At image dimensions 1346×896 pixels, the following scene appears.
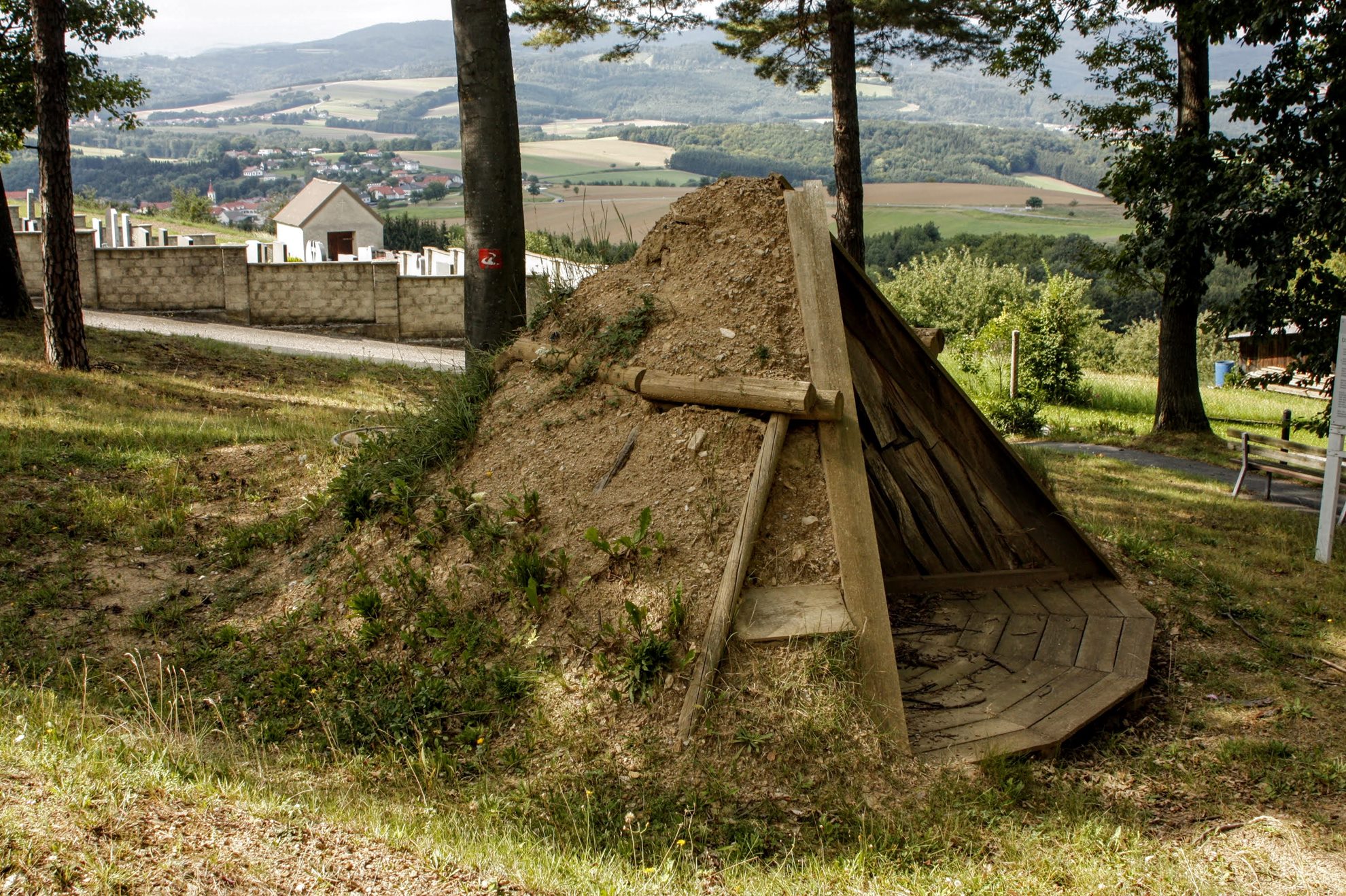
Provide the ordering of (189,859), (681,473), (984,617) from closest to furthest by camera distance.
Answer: (189,859) < (681,473) < (984,617)

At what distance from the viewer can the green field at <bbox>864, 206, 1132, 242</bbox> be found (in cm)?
8775

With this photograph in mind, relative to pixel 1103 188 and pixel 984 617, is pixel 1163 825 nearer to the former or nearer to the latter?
pixel 984 617

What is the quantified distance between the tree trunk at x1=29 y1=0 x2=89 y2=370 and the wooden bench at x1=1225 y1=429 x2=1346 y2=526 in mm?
13656

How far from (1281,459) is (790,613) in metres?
8.37

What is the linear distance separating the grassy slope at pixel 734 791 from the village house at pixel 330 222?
4899 cm

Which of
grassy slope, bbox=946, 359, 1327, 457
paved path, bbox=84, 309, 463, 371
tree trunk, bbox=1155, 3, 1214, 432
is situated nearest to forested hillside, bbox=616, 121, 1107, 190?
grassy slope, bbox=946, 359, 1327, 457

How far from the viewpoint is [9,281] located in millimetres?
16984

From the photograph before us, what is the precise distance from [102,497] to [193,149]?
199555 millimetres

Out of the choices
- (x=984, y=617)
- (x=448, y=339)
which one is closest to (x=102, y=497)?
(x=984, y=617)

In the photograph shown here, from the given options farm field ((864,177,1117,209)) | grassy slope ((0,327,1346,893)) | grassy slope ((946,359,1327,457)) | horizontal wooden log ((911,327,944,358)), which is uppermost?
farm field ((864,177,1117,209))

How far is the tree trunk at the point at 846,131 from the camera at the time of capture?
1564 centimetres

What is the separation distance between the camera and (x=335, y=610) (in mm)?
5617

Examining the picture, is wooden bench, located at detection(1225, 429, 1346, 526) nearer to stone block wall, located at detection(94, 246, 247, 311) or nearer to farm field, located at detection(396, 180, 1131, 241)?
stone block wall, located at detection(94, 246, 247, 311)

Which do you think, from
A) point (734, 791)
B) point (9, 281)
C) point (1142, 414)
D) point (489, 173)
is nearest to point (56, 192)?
point (9, 281)
